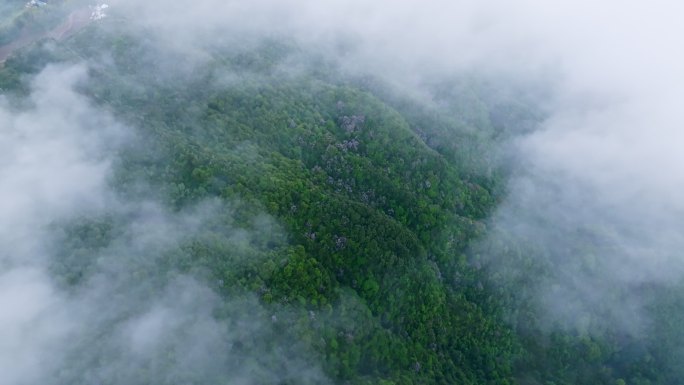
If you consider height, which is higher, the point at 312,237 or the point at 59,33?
the point at 312,237

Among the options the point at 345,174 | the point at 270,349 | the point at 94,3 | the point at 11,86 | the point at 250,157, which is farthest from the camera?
the point at 94,3

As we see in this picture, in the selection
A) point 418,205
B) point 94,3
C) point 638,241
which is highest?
point 638,241

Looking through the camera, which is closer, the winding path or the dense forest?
the dense forest

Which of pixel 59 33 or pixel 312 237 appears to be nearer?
pixel 312 237

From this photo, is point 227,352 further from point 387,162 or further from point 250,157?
point 387,162

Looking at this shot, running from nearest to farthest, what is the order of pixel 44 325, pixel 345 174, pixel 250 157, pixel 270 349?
pixel 44 325, pixel 270 349, pixel 250 157, pixel 345 174

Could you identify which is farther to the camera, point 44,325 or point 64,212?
point 64,212

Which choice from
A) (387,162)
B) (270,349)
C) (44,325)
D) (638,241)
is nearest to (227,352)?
(270,349)

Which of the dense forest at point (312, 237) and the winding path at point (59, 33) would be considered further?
the winding path at point (59, 33)
